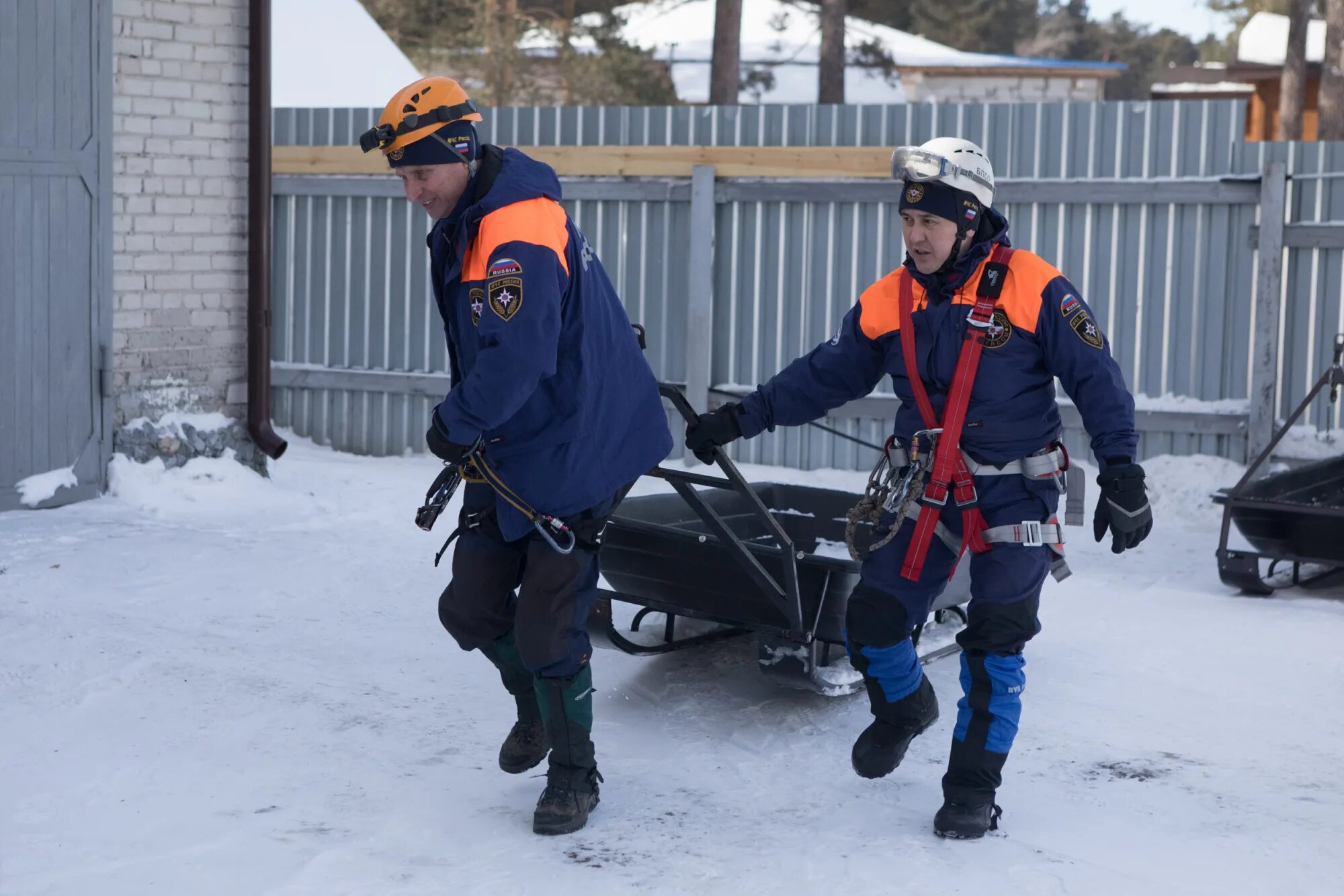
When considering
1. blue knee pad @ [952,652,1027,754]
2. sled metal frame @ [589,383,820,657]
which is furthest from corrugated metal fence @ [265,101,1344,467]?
blue knee pad @ [952,652,1027,754]

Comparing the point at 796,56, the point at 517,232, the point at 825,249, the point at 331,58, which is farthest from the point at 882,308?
the point at 796,56

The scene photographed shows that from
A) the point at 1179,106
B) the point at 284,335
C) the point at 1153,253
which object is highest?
the point at 1179,106

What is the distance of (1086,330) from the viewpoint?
3.97 meters

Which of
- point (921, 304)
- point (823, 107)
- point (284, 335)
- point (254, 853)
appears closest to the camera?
point (254, 853)

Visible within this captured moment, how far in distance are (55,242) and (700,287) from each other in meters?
3.90

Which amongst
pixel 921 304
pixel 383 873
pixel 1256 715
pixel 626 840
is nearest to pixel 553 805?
pixel 626 840

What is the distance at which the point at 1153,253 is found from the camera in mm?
9156

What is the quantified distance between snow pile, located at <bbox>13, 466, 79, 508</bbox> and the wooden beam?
3.46 m

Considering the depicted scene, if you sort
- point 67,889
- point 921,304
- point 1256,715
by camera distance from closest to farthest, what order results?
point 67,889 → point 921,304 → point 1256,715

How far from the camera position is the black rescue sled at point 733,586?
4676mm

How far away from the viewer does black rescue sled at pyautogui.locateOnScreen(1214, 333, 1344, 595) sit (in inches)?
259

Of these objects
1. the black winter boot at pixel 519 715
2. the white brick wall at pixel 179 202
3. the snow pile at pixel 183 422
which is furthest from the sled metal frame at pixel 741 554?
the white brick wall at pixel 179 202

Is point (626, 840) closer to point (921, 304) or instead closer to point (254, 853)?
point (254, 853)

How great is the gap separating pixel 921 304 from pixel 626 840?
1601 mm
